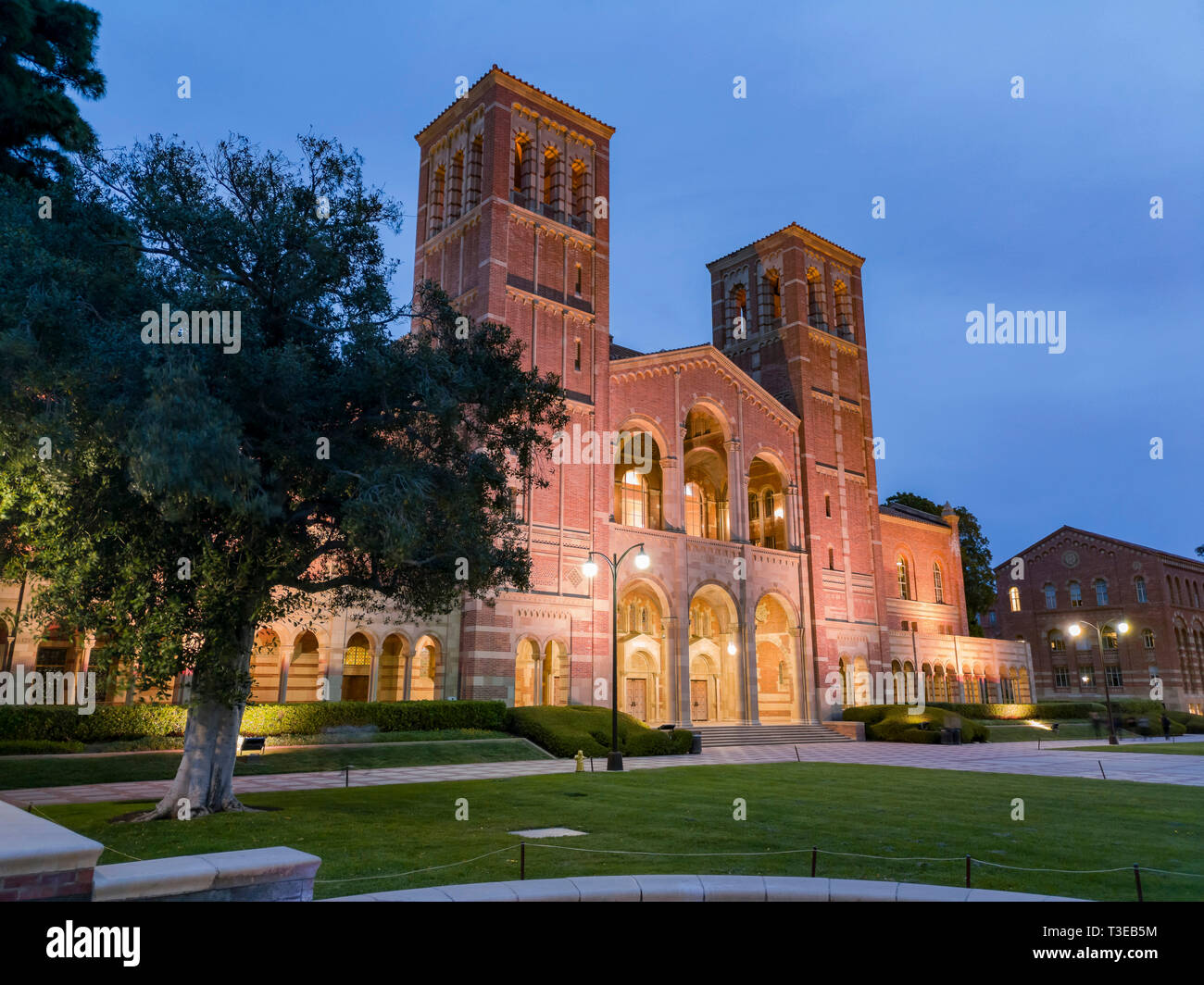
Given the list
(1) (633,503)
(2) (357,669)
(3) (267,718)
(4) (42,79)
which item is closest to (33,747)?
(3) (267,718)

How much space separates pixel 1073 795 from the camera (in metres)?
17.2

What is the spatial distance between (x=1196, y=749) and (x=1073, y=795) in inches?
891

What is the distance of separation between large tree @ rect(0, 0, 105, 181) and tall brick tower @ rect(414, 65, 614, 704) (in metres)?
16.2

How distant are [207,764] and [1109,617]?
252 feet

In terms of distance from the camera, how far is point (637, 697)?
133 feet

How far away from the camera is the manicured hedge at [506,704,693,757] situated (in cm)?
2980

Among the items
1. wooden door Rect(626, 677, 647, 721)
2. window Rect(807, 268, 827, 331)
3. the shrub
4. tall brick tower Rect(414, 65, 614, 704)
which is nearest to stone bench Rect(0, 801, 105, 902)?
the shrub

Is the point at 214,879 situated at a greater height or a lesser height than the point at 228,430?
lesser

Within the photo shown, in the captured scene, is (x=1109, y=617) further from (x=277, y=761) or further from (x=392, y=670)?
(x=277, y=761)

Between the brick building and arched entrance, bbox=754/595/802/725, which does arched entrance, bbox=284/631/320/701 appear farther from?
arched entrance, bbox=754/595/802/725

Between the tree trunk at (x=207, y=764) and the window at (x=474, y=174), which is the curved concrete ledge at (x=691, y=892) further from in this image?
the window at (x=474, y=174)
